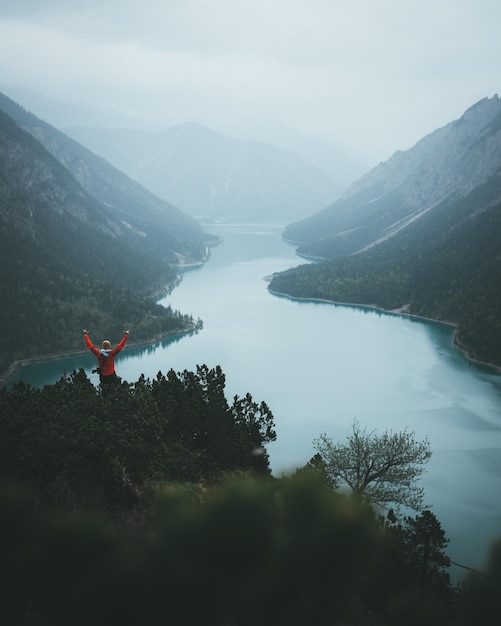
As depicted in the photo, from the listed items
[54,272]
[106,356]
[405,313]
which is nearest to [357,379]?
[405,313]

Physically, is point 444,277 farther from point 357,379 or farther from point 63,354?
point 63,354

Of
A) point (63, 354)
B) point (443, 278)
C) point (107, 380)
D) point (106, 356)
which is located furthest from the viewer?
point (443, 278)

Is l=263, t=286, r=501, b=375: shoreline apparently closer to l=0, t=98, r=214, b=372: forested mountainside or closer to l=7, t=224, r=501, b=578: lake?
l=7, t=224, r=501, b=578: lake

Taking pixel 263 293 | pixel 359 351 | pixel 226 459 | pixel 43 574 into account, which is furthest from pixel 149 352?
pixel 43 574

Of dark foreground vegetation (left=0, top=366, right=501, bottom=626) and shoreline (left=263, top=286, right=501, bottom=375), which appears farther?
shoreline (left=263, top=286, right=501, bottom=375)

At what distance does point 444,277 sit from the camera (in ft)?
479

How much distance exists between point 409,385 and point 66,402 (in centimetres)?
6623

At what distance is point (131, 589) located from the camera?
525 centimetres

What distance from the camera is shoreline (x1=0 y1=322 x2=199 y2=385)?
308ft

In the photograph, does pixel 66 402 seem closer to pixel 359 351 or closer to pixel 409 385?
pixel 409 385

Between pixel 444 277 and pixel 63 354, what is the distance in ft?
334

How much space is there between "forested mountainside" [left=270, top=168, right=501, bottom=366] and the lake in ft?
19.5

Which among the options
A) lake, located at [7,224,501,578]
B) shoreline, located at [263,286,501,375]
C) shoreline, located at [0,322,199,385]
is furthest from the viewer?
shoreline, located at [263,286,501,375]

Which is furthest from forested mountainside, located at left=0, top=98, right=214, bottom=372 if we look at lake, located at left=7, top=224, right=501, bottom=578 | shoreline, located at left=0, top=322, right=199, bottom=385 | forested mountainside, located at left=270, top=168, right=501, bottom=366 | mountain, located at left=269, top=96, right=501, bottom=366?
forested mountainside, located at left=270, top=168, right=501, bottom=366
